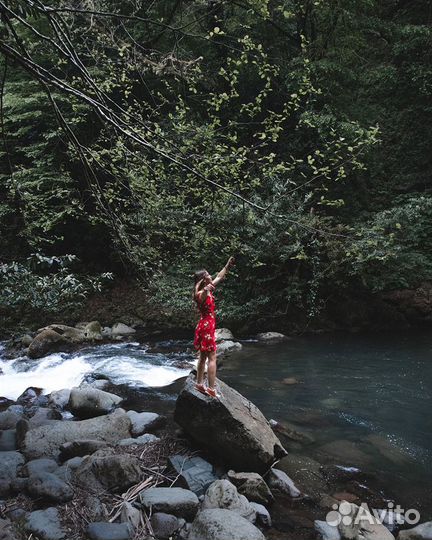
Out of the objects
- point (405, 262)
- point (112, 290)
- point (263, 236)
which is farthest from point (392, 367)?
point (112, 290)

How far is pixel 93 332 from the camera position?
1246 cm

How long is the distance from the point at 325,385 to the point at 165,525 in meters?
4.95

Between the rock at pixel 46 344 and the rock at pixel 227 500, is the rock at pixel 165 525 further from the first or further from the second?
the rock at pixel 46 344

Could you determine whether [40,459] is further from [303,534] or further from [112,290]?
[112,290]

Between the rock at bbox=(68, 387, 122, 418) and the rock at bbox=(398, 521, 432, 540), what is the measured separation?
179 inches

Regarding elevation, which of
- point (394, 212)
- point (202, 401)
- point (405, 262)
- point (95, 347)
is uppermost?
point (394, 212)

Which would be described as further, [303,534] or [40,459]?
[40,459]

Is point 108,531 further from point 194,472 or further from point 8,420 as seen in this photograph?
point 8,420

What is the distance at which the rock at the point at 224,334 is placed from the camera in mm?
12061

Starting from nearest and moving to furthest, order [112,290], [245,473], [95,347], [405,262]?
[245,473] < [95,347] < [405,262] < [112,290]

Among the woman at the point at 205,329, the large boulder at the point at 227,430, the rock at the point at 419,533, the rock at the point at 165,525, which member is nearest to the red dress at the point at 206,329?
the woman at the point at 205,329

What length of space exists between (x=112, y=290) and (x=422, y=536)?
13.0m

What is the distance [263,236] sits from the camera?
12422 mm

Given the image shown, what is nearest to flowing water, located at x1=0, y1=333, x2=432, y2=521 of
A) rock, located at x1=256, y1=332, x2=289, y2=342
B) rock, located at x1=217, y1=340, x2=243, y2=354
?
rock, located at x1=217, y1=340, x2=243, y2=354
